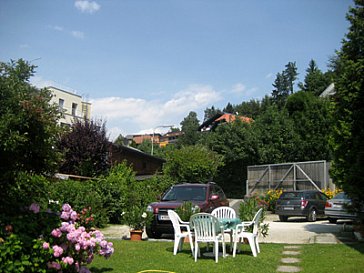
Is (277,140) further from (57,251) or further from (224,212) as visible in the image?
(57,251)

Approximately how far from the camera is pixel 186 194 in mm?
13430

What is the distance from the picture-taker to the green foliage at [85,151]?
2402 centimetres

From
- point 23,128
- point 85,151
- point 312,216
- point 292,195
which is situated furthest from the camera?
point 85,151

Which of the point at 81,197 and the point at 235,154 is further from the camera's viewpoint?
the point at 235,154

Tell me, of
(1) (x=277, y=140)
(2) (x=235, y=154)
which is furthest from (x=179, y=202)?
(2) (x=235, y=154)

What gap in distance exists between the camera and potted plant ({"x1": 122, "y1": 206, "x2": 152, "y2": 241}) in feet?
38.2

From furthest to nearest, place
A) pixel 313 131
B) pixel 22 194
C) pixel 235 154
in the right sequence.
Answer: pixel 235 154
pixel 313 131
pixel 22 194

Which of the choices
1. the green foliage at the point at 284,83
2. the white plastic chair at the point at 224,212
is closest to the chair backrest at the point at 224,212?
the white plastic chair at the point at 224,212

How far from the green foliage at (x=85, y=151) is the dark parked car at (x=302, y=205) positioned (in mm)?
10882

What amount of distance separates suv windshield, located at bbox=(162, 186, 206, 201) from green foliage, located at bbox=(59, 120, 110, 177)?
1149 cm

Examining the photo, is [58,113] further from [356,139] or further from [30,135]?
[356,139]

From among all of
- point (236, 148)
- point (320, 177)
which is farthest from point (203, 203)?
point (236, 148)

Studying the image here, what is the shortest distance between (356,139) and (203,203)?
194 inches

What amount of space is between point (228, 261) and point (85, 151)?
1732 cm
